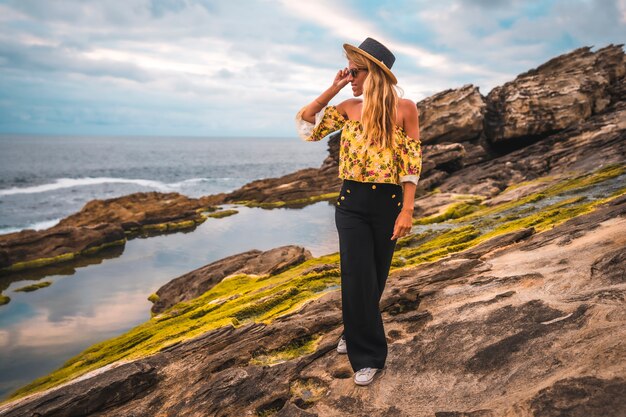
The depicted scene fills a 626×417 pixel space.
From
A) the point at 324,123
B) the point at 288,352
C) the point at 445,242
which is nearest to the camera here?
the point at 324,123

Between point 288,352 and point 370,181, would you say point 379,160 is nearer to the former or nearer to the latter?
point 370,181

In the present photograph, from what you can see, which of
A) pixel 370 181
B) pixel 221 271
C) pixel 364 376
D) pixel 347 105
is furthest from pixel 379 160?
pixel 221 271

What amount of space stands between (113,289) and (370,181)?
18739mm

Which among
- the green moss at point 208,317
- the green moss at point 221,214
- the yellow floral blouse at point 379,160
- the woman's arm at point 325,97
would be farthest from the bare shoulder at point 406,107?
the green moss at point 221,214

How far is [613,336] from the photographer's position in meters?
A: 5.07

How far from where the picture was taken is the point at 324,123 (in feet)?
19.9

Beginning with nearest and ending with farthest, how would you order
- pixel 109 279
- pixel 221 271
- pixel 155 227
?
pixel 221 271 → pixel 109 279 → pixel 155 227

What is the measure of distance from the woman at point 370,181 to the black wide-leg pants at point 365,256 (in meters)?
0.01

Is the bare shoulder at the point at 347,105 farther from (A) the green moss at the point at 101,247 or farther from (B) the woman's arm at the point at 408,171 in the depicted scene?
(A) the green moss at the point at 101,247

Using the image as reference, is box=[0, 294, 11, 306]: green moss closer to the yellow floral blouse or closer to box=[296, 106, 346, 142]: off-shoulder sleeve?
box=[296, 106, 346, 142]: off-shoulder sleeve

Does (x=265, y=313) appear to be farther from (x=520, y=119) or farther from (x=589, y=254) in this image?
(x=520, y=119)

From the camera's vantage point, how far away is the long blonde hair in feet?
17.3

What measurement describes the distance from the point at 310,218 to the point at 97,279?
1553 centimetres

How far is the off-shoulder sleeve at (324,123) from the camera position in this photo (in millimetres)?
6004
